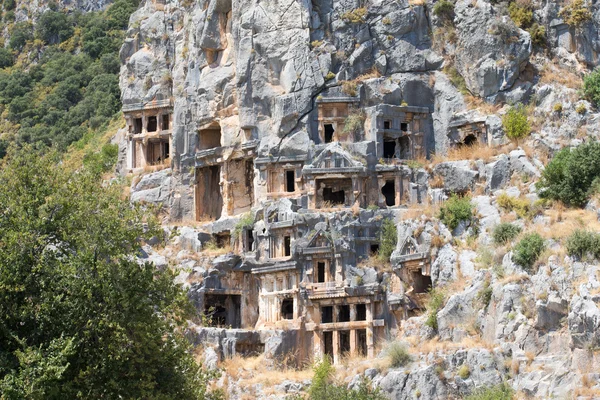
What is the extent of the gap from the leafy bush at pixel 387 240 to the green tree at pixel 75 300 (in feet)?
75.3

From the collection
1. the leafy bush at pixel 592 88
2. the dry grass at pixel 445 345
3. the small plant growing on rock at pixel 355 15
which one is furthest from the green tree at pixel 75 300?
the leafy bush at pixel 592 88

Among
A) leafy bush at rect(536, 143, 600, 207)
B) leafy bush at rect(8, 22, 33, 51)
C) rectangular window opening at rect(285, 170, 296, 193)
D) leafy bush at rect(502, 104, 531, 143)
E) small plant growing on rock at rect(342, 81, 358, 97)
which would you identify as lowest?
leafy bush at rect(536, 143, 600, 207)

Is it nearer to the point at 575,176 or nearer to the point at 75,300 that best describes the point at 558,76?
the point at 575,176

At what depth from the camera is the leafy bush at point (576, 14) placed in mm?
61281

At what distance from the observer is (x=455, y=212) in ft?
180

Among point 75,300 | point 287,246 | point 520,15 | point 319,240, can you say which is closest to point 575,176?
point 319,240

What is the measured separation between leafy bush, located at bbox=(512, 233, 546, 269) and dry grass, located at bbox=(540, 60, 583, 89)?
1472 centimetres

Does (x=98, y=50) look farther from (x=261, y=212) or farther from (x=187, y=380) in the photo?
(x=187, y=380)

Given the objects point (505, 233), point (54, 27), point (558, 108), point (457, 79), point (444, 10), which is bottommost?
point (505, 233)

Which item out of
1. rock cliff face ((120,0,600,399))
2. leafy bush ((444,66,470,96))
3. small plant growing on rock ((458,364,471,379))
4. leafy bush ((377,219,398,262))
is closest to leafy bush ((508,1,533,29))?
rock cliff face ((120,0,600,399))

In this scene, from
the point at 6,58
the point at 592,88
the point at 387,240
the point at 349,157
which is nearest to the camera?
the point at 387,240

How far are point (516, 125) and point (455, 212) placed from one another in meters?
6.97

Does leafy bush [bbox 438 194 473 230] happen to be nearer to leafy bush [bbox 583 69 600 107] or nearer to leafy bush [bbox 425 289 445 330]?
leafy bush [bbox 425 289 445 330]

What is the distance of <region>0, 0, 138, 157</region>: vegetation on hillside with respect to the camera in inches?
3979
